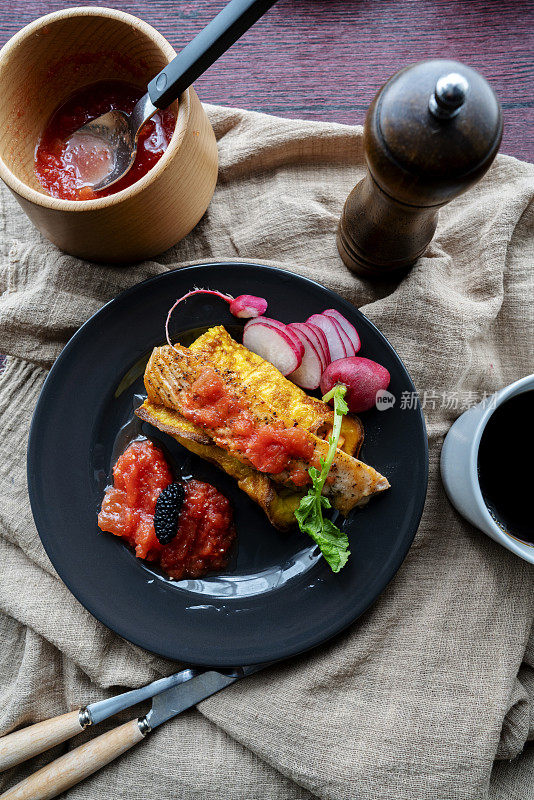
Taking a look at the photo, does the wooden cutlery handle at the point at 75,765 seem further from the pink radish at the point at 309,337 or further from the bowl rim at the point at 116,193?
the bowl rim at the point at 116,193

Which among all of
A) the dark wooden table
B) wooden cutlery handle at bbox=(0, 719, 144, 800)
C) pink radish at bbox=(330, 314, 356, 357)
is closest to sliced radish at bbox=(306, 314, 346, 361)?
pink radish at bbox=(330, 314, 356, 357)

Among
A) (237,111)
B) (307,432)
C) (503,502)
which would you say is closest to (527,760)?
(503,502)

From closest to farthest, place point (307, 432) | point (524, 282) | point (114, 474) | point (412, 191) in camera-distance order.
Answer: point (412, 191)
point (307, 432)
point (114, 474)
point (524, 282)

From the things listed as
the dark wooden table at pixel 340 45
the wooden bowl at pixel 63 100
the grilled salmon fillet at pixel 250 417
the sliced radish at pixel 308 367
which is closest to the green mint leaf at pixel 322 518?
the grilled salmon fillet at pixel 250 417

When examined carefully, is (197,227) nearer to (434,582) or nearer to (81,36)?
(81,36)

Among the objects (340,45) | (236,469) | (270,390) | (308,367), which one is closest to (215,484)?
(236,469)

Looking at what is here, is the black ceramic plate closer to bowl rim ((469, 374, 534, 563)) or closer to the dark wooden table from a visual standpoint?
bowl rim ((469, 374, 534, 563))

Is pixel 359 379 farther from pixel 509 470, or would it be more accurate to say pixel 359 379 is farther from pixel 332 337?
pixel 509 470
